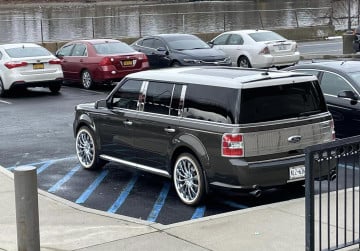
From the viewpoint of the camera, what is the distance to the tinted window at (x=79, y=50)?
21.2 metres

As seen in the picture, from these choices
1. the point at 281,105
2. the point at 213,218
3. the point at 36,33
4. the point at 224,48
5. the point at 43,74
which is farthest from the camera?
the point at 36,33

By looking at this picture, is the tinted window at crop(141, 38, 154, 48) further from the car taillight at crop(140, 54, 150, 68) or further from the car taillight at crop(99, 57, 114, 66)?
the car taillight at crop(99, 57, 114, 66)

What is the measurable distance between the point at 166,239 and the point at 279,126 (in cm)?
209

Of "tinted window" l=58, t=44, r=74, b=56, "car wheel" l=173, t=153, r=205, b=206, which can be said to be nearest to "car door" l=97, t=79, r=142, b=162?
"car wheel" l=173, t=153, r=205, b=206

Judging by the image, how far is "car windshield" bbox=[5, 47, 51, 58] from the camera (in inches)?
787

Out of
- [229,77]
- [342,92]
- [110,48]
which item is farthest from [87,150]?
[110,48]

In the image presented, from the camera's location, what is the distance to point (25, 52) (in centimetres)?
2022

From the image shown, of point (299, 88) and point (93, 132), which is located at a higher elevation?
point (299, 88)

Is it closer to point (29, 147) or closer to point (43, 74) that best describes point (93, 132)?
point (29, 147)

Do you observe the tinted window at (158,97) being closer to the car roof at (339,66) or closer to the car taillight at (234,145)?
the car taillight at (234,145)

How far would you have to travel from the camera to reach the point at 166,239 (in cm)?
717

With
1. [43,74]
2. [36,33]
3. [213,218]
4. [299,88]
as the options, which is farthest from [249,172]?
[36,33]

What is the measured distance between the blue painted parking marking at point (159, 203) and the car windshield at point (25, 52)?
11251 mm

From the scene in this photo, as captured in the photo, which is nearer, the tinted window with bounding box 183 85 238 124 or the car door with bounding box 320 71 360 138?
the tinted window with bounding box 183 85 238 124
